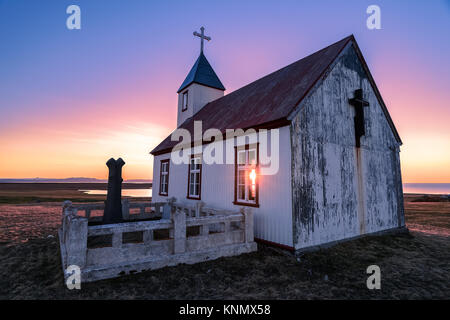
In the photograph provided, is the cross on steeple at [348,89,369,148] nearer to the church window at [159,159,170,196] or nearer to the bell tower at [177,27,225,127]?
the church window at [159,159,170,196]

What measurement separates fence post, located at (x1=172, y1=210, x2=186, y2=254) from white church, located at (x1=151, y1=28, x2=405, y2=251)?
292 centimetres

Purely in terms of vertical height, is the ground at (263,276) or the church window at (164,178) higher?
the church window at (164,178)

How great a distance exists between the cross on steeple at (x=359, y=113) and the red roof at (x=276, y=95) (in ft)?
6.16

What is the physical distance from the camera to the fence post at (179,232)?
19.6ft

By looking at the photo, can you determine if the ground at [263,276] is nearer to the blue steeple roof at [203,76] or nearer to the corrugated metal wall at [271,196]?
the corrugated metal wall at [271,196]

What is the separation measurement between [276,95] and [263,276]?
683 cm

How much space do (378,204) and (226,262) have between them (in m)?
7.32

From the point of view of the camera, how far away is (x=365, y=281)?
528cm

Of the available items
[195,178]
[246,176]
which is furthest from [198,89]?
[246,176]

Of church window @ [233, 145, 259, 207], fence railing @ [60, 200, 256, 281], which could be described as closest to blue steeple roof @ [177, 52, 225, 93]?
church window @ [233, 145, 259, 207]

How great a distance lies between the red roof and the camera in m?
7.92

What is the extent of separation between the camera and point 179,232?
6047mm

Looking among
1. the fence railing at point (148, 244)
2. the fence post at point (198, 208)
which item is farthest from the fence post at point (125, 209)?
the fence post at point (198, 208)
